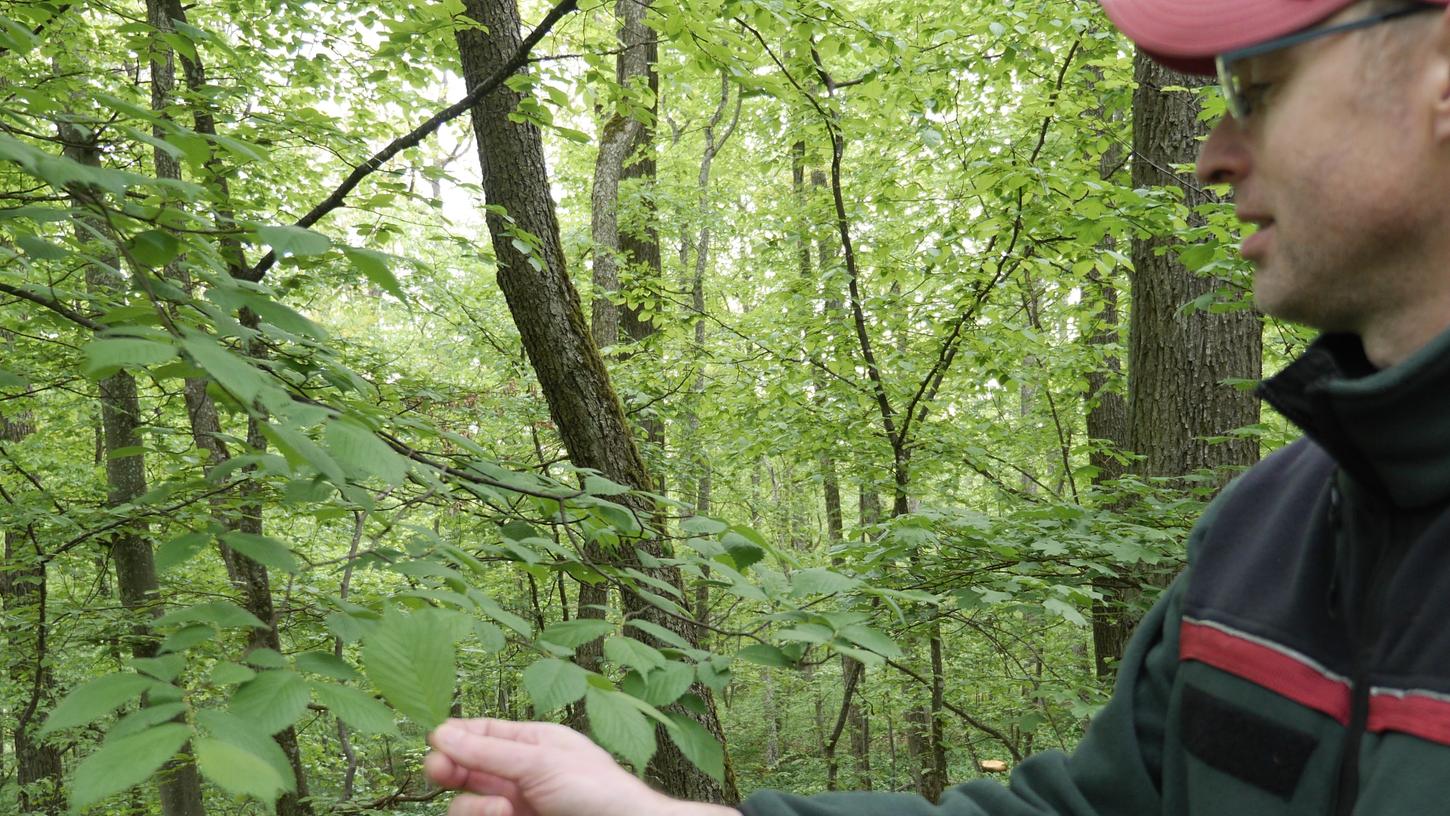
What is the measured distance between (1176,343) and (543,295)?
11.1 ft

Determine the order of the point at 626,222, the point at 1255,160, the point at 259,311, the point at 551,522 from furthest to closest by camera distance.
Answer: the point at 626,222 → the point at 551,522 → the point at 259,311 → the point at 1255,160

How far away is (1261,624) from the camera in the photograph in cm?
106

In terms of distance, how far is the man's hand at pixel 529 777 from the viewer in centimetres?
92

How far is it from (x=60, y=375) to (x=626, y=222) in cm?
545

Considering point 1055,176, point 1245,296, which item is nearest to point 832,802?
point 1245,296

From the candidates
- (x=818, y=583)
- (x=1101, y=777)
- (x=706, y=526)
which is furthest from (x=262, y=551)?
(x=1101, y=777)

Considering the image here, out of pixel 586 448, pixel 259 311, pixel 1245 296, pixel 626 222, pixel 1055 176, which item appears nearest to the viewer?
pixel 259 311

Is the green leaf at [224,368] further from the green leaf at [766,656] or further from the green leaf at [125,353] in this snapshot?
the green leaf at [766,656]

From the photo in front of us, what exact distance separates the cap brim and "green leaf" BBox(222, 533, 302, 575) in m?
1.48

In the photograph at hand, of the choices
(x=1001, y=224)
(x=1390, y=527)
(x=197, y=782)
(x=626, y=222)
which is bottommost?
(x=197, y=782)

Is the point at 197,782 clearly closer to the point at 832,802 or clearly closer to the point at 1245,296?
the point at 832,802

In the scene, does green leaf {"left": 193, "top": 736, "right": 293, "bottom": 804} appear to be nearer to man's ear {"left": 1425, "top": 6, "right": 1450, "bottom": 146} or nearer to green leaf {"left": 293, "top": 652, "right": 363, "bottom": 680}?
green leaf {"left": 293, "top": 652, "right": 363, "bottom": 680}

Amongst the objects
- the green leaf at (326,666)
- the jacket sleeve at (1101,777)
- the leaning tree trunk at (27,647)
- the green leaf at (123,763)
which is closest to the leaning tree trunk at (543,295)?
the leaning tree trunk at (27,647)

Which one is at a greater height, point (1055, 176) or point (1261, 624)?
point (1055, 176)
